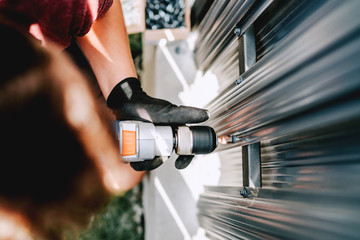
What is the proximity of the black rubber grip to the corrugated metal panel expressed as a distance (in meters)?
0.13

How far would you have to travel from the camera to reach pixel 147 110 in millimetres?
903

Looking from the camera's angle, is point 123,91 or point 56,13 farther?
point 123,91

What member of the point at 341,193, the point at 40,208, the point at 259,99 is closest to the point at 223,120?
the point at 259,99

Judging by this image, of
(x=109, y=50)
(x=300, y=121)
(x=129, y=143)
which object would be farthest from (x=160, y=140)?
(x=109, y=50)

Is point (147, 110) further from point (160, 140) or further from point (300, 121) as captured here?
point (300, 121)

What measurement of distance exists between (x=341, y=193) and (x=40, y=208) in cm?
128

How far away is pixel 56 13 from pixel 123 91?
402mm

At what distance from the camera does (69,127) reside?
1.19 meters

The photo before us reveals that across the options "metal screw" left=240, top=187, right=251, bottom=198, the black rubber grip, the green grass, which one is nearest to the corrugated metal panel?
"metal screw" left=240, top=187, right=251, bottom=198

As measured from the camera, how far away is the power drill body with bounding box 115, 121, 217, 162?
78cm

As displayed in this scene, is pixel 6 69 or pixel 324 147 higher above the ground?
pixel 6 69

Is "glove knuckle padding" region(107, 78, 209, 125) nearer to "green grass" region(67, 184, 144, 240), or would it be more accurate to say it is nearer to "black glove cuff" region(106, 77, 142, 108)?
"black glove cuff" region(106, 77, 142, 108)

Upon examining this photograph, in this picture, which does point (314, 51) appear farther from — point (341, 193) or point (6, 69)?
point (6, 69)

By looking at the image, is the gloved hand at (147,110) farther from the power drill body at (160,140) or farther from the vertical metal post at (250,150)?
the vertical metal post at (250,150)
